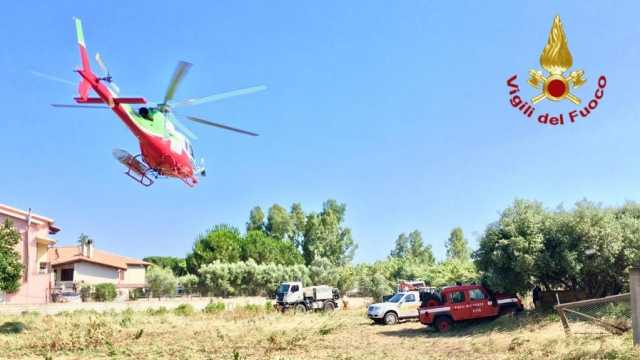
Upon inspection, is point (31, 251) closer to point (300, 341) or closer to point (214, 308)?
point (214, 308)

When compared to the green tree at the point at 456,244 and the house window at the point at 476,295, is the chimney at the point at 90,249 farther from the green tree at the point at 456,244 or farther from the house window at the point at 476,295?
the green tree at the point at 456,244

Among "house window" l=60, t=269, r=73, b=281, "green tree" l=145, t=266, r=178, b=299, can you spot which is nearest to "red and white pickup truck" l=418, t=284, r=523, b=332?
"green tree" l=145, t=266, r=178, b=299

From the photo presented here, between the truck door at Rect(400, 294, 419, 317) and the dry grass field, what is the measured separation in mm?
526

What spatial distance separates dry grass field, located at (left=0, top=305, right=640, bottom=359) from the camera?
17.1 metres

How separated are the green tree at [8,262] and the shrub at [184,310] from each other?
973 cm

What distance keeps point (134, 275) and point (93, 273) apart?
9.87 meters

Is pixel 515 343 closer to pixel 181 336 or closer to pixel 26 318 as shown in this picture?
pixel 181 336

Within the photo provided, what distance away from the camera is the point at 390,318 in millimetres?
28844

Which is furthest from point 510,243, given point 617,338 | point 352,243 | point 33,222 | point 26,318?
point 352,243

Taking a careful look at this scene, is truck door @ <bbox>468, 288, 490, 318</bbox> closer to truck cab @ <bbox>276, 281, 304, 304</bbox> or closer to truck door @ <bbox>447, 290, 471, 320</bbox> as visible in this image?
truck door @ <bbox>447, 290, 471, 320</bbox>

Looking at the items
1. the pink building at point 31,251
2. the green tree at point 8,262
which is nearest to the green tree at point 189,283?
the pink building at point 31,251

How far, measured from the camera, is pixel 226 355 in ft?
61.4

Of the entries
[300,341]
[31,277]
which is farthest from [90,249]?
[300,341]

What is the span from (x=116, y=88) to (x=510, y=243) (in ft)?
49.2
